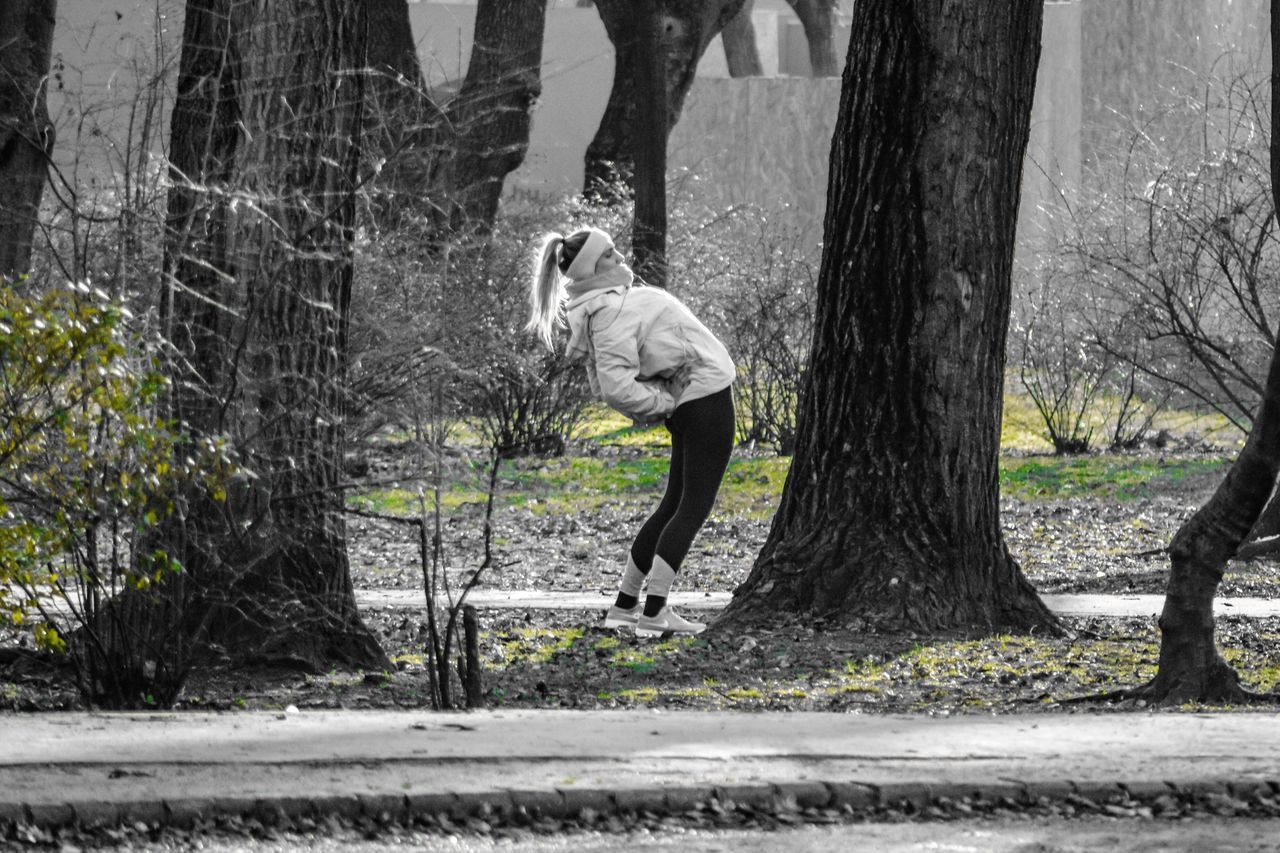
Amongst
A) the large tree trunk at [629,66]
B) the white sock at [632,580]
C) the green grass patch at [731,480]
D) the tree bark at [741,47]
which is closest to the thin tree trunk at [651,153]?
the large tree trunk at [629,66]

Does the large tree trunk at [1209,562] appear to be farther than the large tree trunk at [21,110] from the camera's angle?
No

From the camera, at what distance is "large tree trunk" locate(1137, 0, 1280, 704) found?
6426 millimetres

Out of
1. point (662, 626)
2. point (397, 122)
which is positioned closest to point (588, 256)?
point (662, 626)

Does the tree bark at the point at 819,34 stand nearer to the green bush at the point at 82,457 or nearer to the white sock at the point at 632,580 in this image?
the white sock at the point at 632,580

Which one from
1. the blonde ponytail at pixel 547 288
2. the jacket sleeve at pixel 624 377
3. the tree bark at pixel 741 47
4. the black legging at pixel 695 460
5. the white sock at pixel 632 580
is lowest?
the white sock at pixel 632 580

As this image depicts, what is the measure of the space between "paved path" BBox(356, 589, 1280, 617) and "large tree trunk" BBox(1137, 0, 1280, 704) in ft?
7.29

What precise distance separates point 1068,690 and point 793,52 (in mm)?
41671

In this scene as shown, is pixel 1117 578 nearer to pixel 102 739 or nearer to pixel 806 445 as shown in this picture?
pixel 806 445

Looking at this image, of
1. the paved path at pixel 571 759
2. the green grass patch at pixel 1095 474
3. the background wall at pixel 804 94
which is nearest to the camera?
the paved path at pixel 571 759

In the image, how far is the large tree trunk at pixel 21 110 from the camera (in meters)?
11.0

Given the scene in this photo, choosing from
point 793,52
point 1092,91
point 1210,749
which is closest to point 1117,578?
point 1210,749

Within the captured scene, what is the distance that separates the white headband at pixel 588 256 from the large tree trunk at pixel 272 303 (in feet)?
3.69

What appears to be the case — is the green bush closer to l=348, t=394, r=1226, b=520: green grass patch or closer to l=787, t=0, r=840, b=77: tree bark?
l=348, t=394, r=1226, b=520: green grass patch

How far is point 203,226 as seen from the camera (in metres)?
6.46
